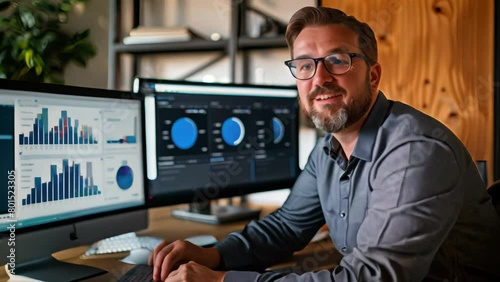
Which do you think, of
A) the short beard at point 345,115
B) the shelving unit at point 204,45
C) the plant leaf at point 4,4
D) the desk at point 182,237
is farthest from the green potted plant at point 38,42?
the short beard at point 345,115

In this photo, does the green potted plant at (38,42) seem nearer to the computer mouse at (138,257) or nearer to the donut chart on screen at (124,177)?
the donut chart on screen at (124,177)

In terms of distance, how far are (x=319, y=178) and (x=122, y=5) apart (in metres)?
1.57

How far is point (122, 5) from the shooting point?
2.47 m

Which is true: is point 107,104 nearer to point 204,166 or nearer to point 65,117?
point 65,117

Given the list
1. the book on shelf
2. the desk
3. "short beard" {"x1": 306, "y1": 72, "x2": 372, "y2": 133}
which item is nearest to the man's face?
"short beard" {"x1": 306, "y1": 72, "x2": 372, "y2": 133}

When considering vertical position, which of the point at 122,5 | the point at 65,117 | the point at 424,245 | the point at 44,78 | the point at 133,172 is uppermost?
the point at 122,5

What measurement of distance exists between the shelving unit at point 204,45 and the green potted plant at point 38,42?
252mm

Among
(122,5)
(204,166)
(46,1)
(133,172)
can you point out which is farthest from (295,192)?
(46,1)

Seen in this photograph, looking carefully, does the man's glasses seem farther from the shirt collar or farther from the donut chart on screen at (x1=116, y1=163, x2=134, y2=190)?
the donut chart on screen at (x1=116, y1=163, x2=134, y2=190)

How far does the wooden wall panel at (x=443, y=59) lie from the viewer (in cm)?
160

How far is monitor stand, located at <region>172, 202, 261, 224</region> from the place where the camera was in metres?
1.78

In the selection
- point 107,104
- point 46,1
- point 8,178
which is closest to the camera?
point 8,178

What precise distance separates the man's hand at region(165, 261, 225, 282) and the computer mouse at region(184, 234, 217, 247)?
337 millimetres

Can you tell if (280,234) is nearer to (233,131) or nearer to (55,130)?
(233,131)
